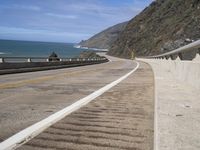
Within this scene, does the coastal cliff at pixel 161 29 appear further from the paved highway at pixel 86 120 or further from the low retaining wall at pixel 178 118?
the paved highway at pixel 86 120

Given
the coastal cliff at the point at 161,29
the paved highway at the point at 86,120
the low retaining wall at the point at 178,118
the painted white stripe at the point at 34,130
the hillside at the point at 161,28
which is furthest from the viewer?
the hillside at the point at 161,28

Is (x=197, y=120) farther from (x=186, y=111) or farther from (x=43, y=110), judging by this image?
(x=43, y=110)

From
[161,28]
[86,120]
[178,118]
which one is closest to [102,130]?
[86,120]

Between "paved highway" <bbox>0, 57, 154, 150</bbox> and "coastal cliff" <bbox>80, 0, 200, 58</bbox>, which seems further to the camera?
"coastal cliff" <bbox>80, 0, 200, 58</bbox>

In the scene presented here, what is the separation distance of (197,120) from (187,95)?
4024 millimetres

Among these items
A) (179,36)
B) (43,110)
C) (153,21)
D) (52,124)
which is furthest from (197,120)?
(153,21)

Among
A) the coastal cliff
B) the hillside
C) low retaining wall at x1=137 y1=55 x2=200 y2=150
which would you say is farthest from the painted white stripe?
the hillside

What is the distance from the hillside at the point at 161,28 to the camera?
3752 inches

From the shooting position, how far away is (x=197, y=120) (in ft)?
25.7

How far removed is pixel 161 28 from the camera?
115 metres

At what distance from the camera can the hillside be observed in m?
95.3

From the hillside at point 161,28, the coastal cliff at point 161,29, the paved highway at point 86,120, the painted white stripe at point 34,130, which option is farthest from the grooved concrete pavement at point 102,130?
the hillside at point 161,28

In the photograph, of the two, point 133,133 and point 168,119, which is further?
point 168,119

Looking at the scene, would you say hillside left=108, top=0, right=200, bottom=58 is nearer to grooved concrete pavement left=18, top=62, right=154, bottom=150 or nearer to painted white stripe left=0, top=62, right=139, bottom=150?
grooved concrete pavement left=18, top=62, right=154, bottom=150
